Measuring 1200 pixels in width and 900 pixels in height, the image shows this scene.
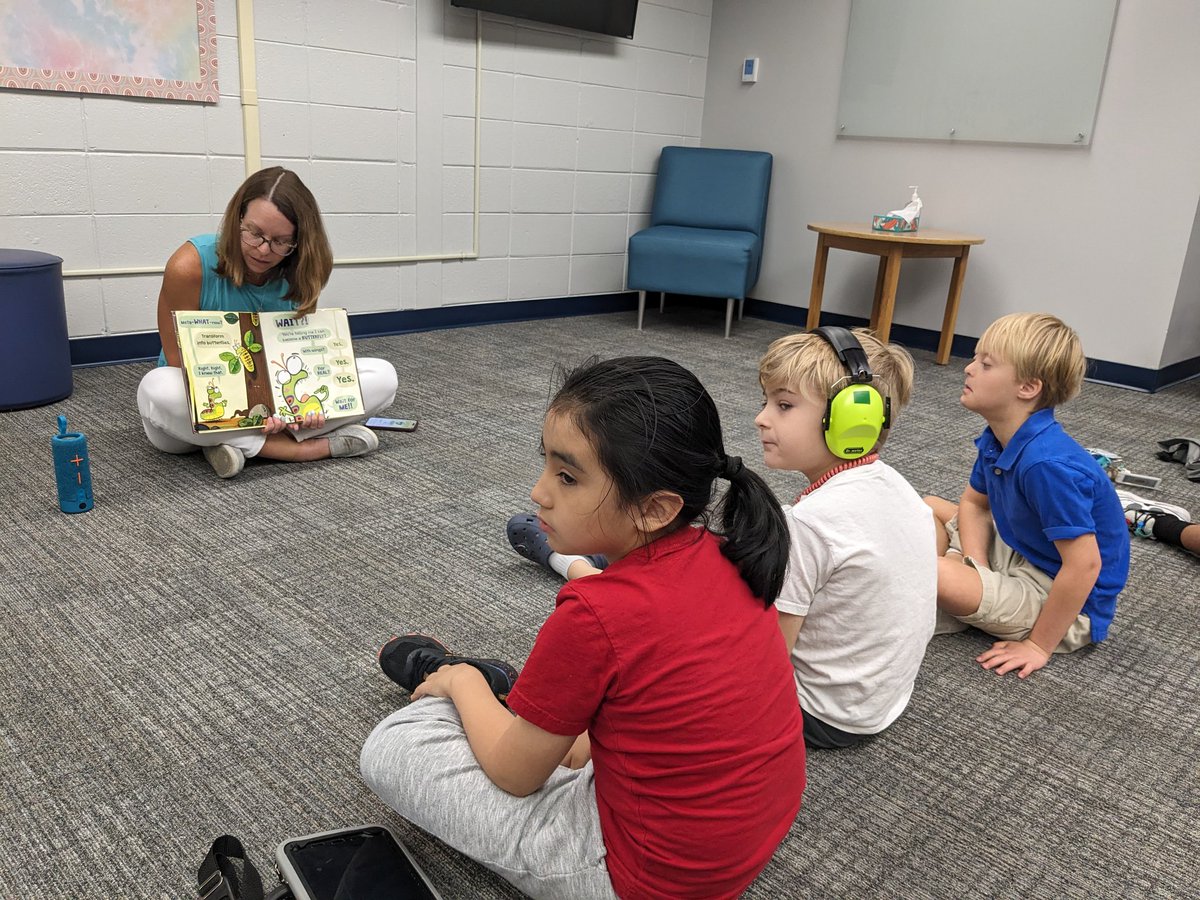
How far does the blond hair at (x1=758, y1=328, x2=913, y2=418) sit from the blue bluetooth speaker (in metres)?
1.66

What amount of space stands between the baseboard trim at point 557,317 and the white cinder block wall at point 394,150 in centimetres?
5

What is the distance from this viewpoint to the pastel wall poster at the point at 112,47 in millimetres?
3115

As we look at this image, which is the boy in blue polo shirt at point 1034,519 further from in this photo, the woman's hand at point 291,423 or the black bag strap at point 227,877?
the woman's hand at point 291,423

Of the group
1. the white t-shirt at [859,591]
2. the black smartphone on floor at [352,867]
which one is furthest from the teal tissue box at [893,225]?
the black smartphone on floor at [352,867]

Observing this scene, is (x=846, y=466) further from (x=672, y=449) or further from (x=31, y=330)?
(x=31, y=330)

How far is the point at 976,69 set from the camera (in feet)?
14.4

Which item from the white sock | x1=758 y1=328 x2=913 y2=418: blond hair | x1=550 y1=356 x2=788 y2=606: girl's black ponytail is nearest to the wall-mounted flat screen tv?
the white sock

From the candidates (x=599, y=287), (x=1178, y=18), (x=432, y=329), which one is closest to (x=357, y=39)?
(x=432, y=329)

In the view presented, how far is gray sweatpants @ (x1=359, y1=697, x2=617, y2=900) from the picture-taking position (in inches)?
41.3

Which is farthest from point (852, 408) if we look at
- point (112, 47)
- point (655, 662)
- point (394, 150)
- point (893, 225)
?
point (394, 150)

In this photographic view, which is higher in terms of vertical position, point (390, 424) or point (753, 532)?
point (753, 532)

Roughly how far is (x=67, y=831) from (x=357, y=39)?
139 inches

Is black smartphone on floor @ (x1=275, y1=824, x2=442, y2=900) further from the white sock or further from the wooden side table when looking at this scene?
the wooden side table

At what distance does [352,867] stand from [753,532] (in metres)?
0.64
